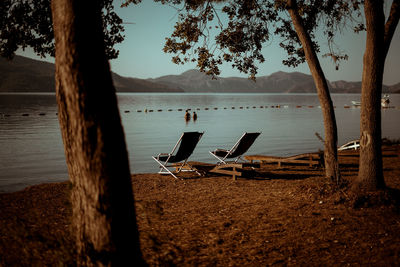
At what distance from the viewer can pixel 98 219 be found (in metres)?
2.26

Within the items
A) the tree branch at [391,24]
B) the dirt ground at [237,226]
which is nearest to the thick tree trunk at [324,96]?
the dirt ground at [237,226]

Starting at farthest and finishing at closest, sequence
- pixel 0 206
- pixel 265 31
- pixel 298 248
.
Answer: pixel 265 31 < pixel 0 206 < pixel 298 248

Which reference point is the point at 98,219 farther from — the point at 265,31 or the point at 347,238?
the point at 265,31

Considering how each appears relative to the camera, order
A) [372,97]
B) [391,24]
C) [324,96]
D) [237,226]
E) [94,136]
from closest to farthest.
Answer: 1. [94,136]
2. [237,226]
3. [372,97]
4. [391,24]
5. [324,96]

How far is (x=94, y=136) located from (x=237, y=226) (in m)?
2.95

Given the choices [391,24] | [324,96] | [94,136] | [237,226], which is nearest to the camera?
[94,136]

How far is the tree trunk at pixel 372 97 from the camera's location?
520cm

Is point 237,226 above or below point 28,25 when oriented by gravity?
below

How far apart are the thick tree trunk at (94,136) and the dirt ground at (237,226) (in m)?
0.28

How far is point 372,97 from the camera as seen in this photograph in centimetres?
525

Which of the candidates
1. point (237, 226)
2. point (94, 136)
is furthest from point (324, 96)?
point (94, 136)

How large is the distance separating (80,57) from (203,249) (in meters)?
2.56

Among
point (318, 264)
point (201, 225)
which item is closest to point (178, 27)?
point (201, 225)

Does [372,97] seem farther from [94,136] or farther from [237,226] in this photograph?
[94,136]
